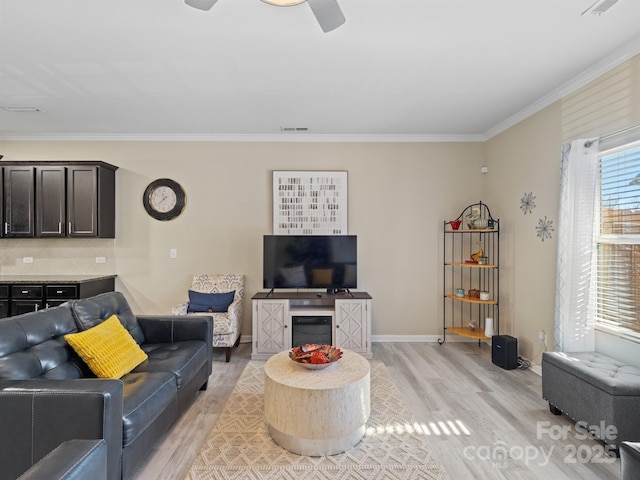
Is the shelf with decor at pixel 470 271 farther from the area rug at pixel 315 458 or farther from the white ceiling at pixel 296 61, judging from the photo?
the area rug at pixel 315 458

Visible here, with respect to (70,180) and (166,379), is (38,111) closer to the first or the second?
(70,180)

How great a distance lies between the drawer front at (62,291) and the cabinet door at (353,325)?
3043mm

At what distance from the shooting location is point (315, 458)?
80.9 inches

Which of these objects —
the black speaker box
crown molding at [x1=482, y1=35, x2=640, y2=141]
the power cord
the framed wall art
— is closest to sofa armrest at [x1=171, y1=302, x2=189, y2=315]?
the framed wall art

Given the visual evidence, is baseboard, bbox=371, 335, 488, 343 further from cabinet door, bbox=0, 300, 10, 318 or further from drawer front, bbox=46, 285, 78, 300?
cabinet door, bbox=0, 300, 10, 318

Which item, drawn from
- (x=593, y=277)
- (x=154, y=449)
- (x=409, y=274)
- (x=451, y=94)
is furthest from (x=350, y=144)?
(x=154, y=449)

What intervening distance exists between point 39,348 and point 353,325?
9.40 feet

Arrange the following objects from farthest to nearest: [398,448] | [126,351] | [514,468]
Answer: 1. [126,351]
2. [398,448]
3. [514,468]

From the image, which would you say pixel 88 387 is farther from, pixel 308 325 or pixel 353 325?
pixel 353 325

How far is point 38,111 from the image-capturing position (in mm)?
3600

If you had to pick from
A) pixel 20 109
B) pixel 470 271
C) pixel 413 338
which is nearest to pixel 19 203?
pixel 20 109

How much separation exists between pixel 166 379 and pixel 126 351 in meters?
0.41

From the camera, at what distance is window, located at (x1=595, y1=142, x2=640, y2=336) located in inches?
97.0

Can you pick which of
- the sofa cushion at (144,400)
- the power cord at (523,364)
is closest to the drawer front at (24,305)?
the sofa cushion at (144,400)
